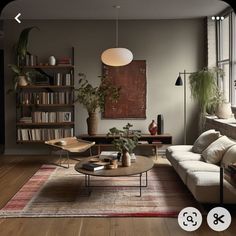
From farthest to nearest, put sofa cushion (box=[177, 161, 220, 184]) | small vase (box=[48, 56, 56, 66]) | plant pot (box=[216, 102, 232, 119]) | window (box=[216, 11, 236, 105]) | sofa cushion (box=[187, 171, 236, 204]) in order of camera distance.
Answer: small vase (box=[48, 56, 56, 66]), window (box=[216, 11, 236, 105]), plant pot (box=[216, 102, 232, 119]), sofa cushion (box=[177, 161, 220, 184]), sofa cushion (box=[187, 171, 236, 204])

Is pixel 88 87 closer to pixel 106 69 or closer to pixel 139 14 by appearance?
pixel 106 69

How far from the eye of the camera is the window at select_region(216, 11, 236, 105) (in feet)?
20.8

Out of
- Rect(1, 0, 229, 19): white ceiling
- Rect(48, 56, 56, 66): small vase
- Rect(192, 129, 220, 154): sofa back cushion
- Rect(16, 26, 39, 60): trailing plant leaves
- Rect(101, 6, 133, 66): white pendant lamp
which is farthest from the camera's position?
Rect(48, 56, 56, 66): small vase

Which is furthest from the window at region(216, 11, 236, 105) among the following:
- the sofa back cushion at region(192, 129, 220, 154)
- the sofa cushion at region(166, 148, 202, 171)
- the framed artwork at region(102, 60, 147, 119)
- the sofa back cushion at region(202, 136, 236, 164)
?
the sofa back cushion at region(202, 136, 236, 164)

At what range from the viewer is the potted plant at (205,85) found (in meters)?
6.44

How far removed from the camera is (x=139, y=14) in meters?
6.74

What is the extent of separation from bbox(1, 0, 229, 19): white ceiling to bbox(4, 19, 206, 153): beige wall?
0.89 ft

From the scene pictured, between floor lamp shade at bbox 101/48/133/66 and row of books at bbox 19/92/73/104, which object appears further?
row of books at bbox 19/92/73/104

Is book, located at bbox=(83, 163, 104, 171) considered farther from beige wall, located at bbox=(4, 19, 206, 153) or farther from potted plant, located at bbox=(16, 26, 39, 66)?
potted plant, located at bbox=(16, 26, 39, 66)

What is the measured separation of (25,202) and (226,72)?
4558 millimetres

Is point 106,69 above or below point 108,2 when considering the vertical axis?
below

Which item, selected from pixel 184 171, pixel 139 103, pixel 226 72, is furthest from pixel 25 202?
pixel 226 72

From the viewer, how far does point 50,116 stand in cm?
720

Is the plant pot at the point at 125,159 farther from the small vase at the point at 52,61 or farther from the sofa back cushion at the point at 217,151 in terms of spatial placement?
the small vase at the point at 52,61
